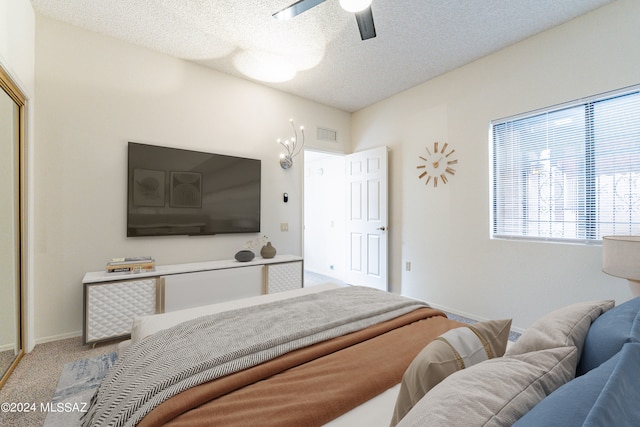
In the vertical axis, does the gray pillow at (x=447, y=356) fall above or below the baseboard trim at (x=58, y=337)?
above

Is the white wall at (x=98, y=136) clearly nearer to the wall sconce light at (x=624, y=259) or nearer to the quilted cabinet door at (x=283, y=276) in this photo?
the quilted cabinet door at (x=283, y=276)

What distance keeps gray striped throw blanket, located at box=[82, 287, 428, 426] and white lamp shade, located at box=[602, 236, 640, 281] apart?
4.39 ft

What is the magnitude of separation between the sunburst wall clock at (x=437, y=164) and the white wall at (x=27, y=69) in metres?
3.94

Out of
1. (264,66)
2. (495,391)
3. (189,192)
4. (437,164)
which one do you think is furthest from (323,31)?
(495,391)

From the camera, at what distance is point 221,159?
3432 mm

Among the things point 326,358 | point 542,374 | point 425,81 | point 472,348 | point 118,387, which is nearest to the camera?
point 542,374

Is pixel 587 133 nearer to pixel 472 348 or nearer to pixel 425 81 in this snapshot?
pixel 425 81

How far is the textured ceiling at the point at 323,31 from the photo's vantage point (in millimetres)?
2352

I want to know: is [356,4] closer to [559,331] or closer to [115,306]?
[559,331]

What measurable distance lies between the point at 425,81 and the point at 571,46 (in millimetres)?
1453

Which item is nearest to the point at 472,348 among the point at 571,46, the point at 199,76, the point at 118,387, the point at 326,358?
the point at 326,358

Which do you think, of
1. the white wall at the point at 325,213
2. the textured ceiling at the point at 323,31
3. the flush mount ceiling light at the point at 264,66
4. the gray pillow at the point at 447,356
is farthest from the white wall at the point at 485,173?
the gray pillow at the point at 447,356

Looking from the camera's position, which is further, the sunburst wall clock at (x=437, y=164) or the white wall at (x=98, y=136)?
the sunburst wall clock at (x=437, y=164)

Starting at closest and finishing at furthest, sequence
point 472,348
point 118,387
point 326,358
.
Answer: point 472,348, point 118,387, point 326,358
